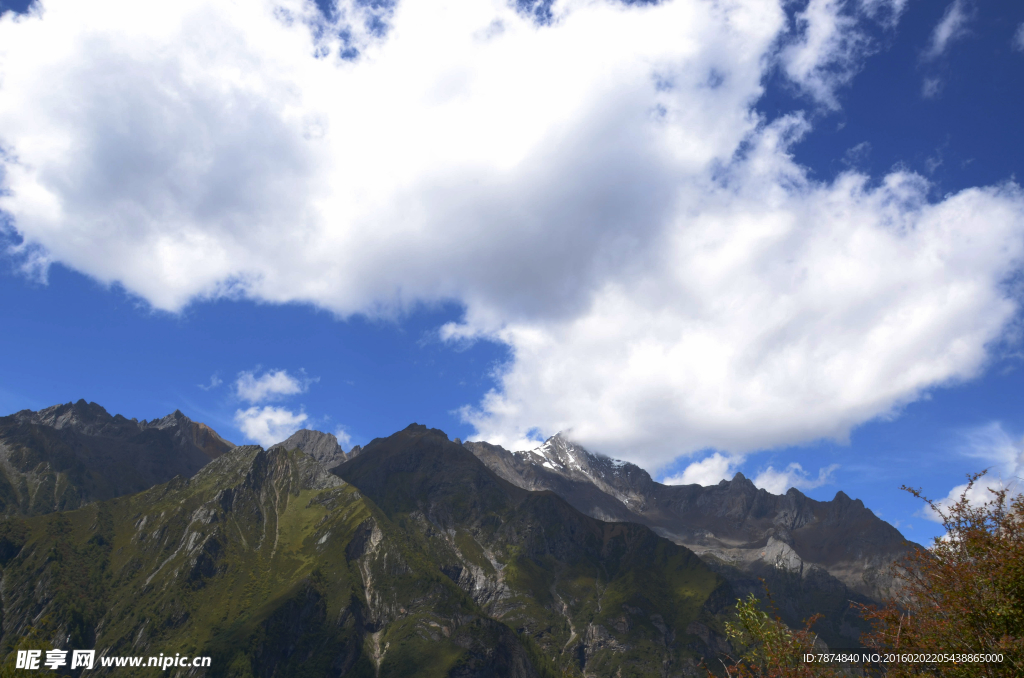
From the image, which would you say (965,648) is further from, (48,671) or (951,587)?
(48,671)

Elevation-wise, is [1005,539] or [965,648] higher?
[1005,539]

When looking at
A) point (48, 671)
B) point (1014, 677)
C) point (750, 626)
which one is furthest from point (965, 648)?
point (48, 671)

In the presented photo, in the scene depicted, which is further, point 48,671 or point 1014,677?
point 48,671

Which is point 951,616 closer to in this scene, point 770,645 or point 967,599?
point 967,599

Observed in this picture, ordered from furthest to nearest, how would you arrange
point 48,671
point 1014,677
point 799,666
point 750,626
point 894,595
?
1. point 48,671
2. point 894,595
3. point 750,626
4. point 799,666
5. point 1014,677

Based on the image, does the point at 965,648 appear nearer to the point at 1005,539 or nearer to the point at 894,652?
the point at 894,652

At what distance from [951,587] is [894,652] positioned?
541 centimetres

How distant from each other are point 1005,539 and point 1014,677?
7.64m

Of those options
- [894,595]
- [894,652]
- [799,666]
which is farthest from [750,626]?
[894,595]

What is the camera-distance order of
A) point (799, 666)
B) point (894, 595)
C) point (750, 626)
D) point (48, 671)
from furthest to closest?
point (48, 671) → point (894, 595) → point (750, 626) → point (799, 666)

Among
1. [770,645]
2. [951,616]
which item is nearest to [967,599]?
[951,616]

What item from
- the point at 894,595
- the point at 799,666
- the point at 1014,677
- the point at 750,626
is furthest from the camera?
the point at 894,595

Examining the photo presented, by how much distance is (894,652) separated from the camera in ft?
119

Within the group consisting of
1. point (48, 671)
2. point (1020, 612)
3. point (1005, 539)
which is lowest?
point (48, 671)
